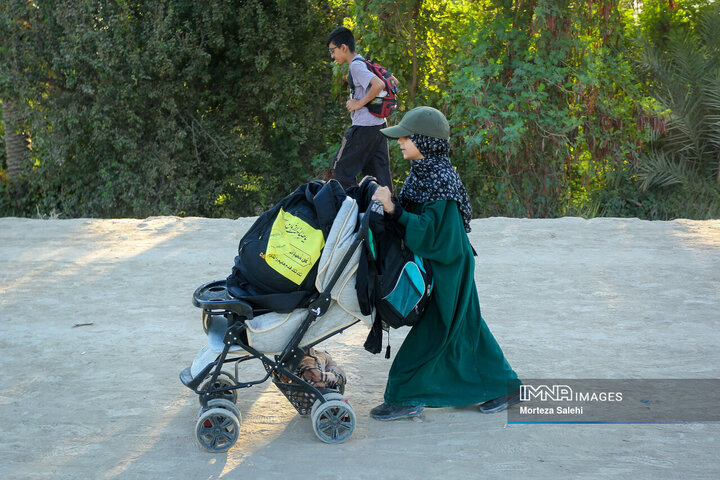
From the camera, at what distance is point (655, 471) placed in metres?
3.39

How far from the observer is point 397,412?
3990 mm

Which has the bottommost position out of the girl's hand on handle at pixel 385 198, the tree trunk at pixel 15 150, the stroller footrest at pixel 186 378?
the tree trunk at pixel 15 150

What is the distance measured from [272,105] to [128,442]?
10.7 metres

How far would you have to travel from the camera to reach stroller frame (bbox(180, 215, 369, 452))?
3.59 m

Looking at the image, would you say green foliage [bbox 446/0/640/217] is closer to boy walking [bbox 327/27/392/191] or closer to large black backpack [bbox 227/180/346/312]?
boy walking [bbox 327/27/392/191]

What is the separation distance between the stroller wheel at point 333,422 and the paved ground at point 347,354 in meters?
0.05

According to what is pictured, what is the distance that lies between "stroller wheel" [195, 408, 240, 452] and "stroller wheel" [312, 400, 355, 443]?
38cm

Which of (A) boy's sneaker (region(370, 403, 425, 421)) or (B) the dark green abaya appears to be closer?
(B) the dark green abaya

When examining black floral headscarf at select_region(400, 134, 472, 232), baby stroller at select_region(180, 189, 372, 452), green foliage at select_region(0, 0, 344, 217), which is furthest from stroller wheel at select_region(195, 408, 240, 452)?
green foliage at select_region(0, 0, 344, 217)

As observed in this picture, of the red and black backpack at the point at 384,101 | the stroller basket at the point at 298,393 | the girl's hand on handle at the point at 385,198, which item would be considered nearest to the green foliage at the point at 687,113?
the red and black backpack at the point at 384,101

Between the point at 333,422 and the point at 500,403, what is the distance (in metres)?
0.92

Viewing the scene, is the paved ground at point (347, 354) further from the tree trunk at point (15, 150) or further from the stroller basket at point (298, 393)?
the tree trunk at point (15, 150)

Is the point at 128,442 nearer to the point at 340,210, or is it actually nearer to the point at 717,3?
the point at 340,210

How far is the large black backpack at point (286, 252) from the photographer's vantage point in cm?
357
